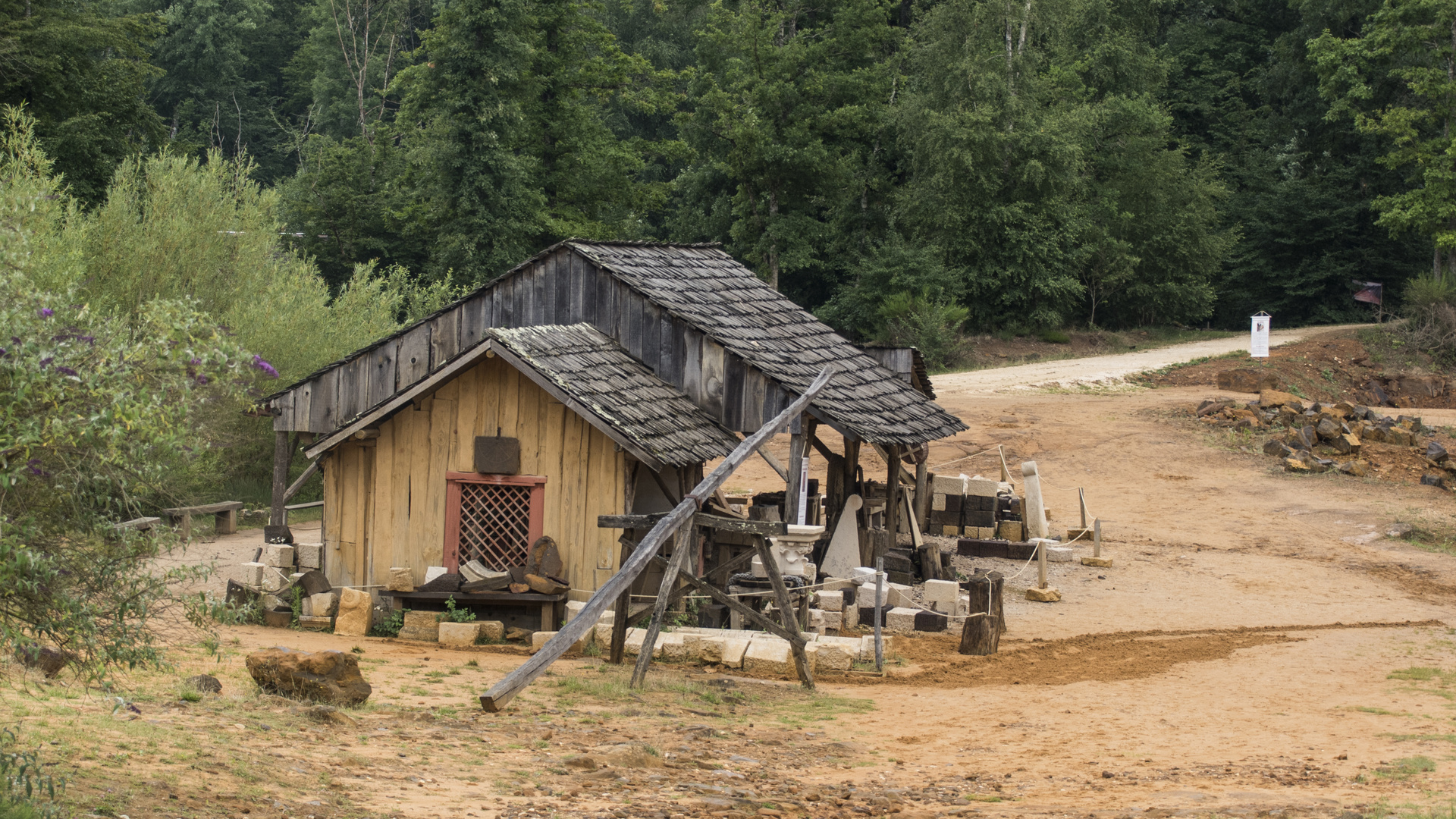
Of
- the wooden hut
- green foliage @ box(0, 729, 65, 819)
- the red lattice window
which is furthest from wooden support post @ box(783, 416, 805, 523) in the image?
green foliage @ box(0, 729, 65, 819)

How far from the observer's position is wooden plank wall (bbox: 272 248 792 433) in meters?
15.0

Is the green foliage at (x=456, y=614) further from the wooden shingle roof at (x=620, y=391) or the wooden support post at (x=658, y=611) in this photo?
the wooden support post at (x=658, y=611)

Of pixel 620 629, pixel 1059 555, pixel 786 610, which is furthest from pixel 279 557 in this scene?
pixel 1059 555

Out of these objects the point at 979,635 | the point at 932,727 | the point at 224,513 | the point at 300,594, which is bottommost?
the point at 932,727

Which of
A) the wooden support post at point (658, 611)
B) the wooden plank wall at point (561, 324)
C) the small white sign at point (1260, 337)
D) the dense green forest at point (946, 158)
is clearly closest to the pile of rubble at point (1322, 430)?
the small white sign at point (1260, 337)

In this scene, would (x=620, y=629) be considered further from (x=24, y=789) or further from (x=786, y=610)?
(x=24, y=789)

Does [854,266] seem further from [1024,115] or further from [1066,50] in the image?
[1066,50]

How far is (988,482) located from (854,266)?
26.2 meters

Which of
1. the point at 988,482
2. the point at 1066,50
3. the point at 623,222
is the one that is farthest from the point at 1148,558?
the point at 1066,50

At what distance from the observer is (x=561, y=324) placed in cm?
1565

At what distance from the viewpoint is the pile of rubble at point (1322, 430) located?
85.2 ft

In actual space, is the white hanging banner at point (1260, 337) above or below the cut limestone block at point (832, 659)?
above

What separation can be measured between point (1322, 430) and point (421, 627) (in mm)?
21055

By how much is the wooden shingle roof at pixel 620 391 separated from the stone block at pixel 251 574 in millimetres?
3633
